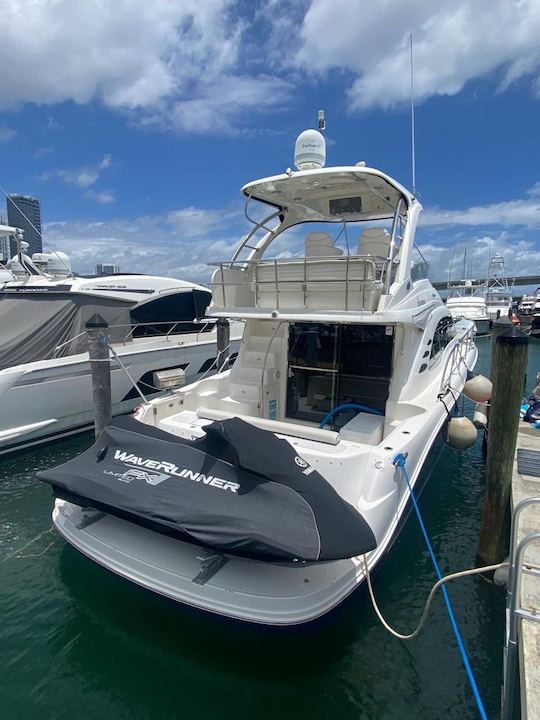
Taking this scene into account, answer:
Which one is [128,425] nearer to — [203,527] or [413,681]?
[203,527]

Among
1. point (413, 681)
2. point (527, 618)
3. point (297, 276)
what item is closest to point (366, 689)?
point (413, 681)

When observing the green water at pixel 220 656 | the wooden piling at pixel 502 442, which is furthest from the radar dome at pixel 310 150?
the green water at pixel 220 656

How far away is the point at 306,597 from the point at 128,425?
2086 millimetres

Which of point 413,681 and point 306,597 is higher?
point 306,597

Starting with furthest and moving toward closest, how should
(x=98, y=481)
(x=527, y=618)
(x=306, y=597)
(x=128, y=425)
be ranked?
(x=128, y=425) < (x=98, y=481) < (x=306, y=597) < (x=527, y=618)

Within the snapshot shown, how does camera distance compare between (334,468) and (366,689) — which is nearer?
(366,689)

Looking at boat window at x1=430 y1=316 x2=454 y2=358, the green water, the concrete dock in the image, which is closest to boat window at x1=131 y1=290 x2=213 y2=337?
boat window at x1=430 y1=316 x2=454 y2=358

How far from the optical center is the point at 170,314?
35.4 ft

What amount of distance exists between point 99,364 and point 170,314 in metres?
5.54

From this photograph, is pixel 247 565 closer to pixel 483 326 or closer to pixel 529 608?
pixel 529 608

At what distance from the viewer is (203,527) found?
2.93 m

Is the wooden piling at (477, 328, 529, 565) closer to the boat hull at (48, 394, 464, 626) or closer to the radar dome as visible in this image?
the boat hull at (48, 394, 464, 626)

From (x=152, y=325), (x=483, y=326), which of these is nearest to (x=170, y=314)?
(x=152, y=325)

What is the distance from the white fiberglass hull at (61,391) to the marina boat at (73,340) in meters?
0.02
